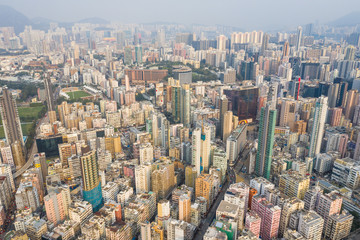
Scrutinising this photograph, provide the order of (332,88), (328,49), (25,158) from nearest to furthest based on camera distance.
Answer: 1. (25,158)
2. (332,88)
3. (328,49)

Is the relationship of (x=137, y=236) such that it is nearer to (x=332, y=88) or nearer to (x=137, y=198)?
(x=137, y=198)

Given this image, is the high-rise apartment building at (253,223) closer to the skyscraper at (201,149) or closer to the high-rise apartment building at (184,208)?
the high-rise apartment building at (184,208)

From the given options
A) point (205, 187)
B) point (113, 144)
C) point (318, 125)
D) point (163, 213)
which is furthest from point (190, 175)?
point (318, 125)

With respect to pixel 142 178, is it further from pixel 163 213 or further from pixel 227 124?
pixel 227 124

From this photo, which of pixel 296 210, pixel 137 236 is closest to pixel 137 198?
pixel 137 236

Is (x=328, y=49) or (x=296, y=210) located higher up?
(x=328, y=49)

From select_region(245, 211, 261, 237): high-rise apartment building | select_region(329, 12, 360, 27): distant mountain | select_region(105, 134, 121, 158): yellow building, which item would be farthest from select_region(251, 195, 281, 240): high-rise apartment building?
select_region(329, 12, 360, 27): distant mountain
